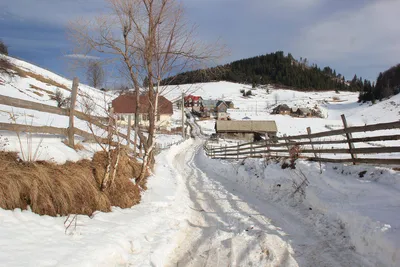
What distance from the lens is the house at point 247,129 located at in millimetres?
54500

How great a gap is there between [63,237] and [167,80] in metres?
6.46

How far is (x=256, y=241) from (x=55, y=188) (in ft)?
10.5

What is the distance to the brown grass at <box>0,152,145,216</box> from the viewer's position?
150 inches

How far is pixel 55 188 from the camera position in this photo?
4.31 meters

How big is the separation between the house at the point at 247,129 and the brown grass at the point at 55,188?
161 feet

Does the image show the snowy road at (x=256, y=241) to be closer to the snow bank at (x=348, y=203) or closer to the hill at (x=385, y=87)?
the snow bank at (x=348, y=203)

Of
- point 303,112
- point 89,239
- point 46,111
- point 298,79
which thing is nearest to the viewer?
point 89,239

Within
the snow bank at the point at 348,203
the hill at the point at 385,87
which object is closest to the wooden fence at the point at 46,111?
the snow bank at the point at 348,203

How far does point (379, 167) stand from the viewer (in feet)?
18.4

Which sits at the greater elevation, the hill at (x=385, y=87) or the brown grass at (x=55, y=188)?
the hill at (x=385, y=87)

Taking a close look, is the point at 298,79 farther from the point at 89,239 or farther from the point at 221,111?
the point at 89,239

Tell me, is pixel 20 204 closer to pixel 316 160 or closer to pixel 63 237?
pixel 63 237

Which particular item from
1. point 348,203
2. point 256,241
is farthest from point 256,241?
Result: point 348,203

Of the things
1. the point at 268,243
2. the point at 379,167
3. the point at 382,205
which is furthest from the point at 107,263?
the point at 379,167
